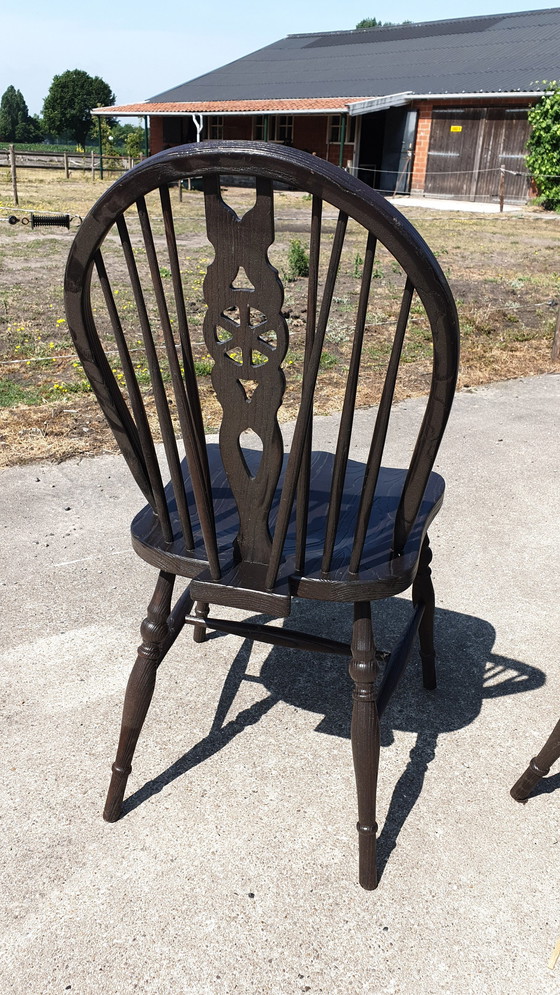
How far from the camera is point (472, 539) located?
3.21 metres

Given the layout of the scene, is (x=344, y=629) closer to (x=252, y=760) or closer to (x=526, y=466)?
(x=252, y=760)

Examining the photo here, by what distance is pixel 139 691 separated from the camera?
178 cm

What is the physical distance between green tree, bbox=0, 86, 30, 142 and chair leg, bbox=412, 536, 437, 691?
9170 centimetres

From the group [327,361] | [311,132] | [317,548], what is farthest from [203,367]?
[311,132]

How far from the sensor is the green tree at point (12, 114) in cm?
8356

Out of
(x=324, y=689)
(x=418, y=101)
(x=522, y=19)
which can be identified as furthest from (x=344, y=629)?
(x=522, y=19)

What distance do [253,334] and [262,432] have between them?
181 mm

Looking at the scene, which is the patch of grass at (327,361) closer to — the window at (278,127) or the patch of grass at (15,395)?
the patch of grass at (15,395)

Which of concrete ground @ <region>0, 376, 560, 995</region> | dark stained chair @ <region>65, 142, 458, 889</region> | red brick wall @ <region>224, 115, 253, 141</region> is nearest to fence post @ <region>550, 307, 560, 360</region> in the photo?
concrete ground @ <region>0, 376, 560, 995</region>

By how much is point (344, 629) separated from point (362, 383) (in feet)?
9.06

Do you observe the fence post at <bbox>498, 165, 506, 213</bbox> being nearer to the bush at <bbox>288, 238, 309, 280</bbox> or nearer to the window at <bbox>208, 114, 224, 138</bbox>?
the window at <bbox>208, 114, 224, 138</bbox>

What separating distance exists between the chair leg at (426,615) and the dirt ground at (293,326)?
2121mm

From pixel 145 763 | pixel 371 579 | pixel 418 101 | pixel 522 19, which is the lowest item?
pixel 145 763

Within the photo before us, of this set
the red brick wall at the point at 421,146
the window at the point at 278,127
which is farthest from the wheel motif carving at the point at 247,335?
the window at the point at 278,127
